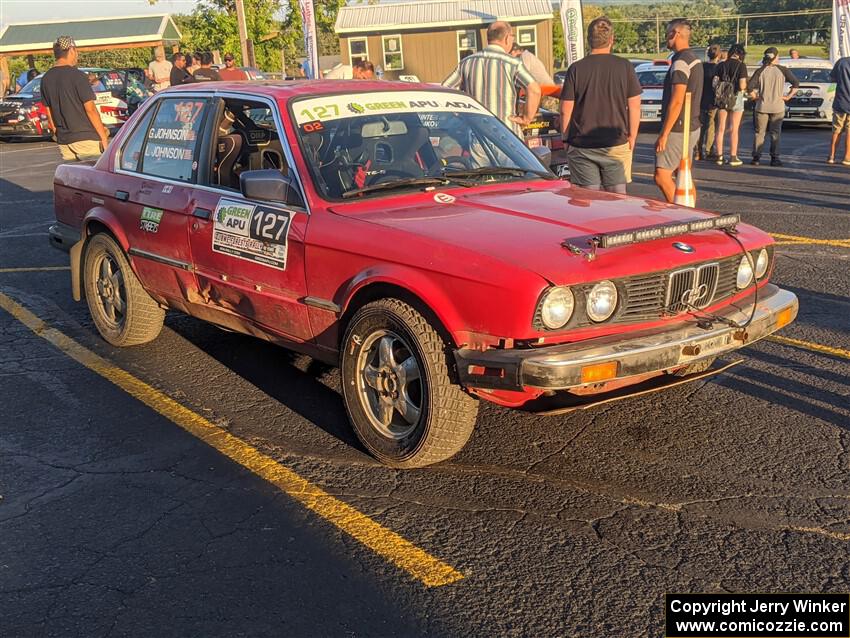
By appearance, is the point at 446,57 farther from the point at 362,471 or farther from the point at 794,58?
the point at 362,471

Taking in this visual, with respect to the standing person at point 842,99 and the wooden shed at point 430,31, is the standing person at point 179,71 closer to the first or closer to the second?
the standing person at point 842,99

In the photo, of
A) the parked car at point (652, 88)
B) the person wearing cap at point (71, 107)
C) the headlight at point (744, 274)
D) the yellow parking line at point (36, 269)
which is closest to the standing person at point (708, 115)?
the parked car at point (652, 88)

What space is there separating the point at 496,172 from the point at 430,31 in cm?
3540

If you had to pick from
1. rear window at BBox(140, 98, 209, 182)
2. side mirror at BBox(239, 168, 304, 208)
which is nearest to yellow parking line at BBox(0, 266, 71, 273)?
rear window at BBox(140, 98, 209, 182)

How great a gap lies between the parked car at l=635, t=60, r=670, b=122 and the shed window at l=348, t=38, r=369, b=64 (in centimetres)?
1912

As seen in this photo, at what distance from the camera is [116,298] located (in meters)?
6.38

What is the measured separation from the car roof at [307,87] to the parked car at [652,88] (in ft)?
56.2

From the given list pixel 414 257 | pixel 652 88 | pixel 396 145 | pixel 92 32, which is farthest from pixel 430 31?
pixel 414 257

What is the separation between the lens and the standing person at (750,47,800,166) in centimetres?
1407

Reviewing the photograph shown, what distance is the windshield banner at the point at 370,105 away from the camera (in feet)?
16.7

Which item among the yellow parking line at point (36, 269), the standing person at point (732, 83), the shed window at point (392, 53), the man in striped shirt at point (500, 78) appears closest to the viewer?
the man in striped shirt at point (500, 78)

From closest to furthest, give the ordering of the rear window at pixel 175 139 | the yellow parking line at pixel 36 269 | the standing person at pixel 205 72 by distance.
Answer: the rear window at pixel 175 139 → the yellow parking line at pixel 36 269 → the standing person at pixel 205 72

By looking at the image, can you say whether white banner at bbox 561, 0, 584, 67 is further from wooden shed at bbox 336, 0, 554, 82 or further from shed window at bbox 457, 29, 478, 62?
shed window at bbox 457, 29, 478, 62

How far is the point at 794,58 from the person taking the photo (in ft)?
71.4
